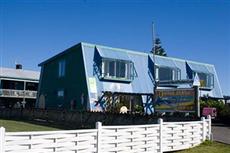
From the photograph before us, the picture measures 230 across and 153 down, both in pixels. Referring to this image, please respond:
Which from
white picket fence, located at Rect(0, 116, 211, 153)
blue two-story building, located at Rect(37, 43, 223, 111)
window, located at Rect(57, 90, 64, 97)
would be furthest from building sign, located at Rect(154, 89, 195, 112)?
window, located at Rect(57, 90, 64, 97)

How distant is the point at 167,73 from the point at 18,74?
22837mm

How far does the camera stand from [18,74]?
55.8 meters

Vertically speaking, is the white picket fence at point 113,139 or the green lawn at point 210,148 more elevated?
the white picket fence at point 113,139

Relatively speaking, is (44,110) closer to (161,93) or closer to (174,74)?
(161,93)

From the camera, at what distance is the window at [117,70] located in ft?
121

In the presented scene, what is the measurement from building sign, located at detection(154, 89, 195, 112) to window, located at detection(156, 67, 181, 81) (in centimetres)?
1615

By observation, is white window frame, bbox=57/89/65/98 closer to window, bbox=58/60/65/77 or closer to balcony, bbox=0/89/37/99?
window, bbox=58/60/65/77

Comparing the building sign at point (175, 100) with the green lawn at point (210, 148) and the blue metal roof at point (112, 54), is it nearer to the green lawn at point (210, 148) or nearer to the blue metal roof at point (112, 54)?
the green lawn at point (210, 148)

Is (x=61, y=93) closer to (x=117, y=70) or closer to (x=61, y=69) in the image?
(x=61, y=69)

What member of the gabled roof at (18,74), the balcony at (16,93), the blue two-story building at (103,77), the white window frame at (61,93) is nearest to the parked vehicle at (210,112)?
the blue two-story building at (103,77)

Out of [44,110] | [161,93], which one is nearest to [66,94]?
[44,110]

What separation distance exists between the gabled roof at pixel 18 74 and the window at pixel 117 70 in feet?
68.8

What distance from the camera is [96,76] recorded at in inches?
1437

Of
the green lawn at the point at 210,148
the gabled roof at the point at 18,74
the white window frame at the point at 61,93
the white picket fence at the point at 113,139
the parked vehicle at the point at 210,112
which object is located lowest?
the green lawn at the point at 210,148
